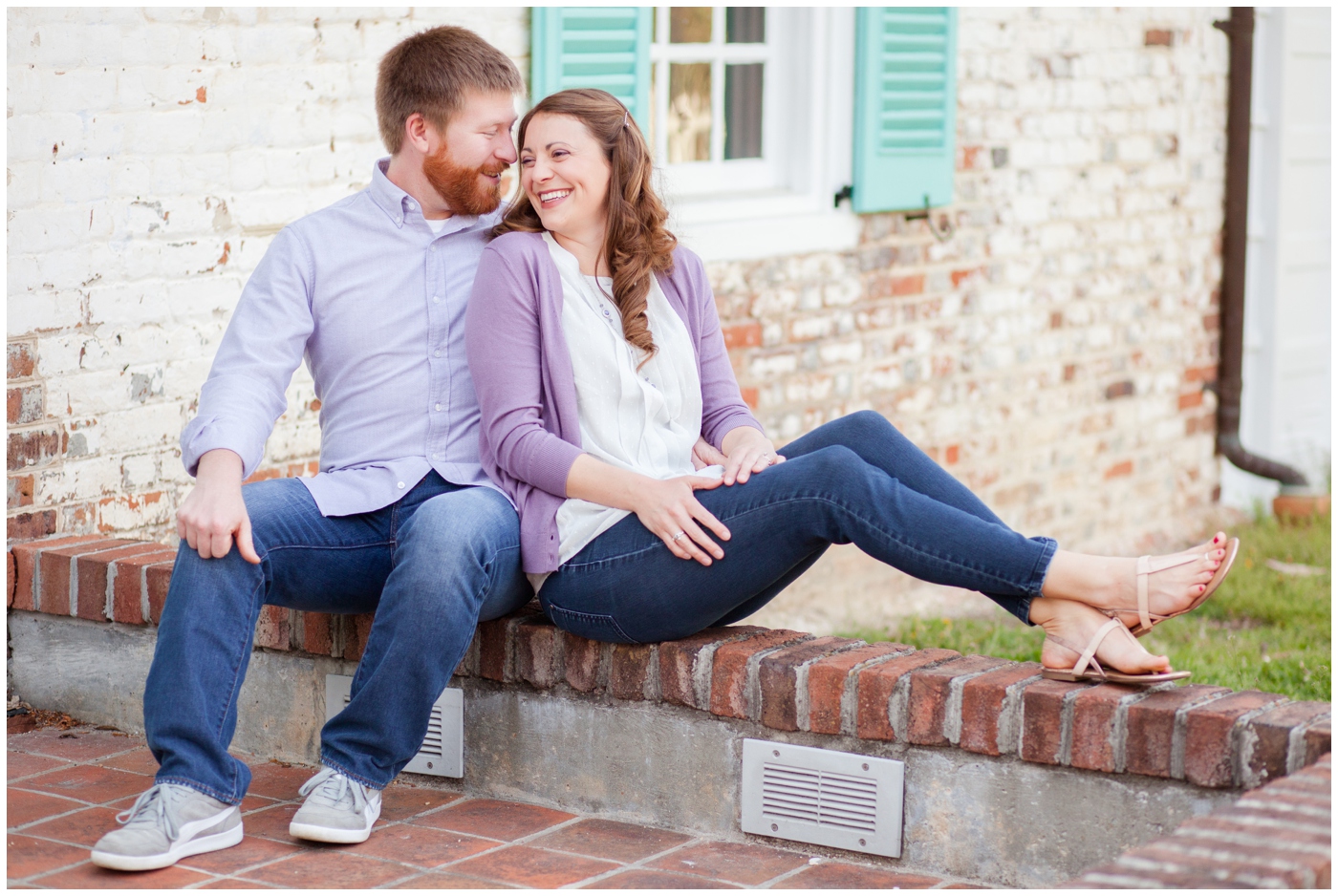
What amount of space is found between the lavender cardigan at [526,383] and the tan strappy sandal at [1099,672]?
848 millimetres

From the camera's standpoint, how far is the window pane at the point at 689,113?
491cm

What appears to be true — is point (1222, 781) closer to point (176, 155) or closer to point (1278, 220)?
point (176, 155)

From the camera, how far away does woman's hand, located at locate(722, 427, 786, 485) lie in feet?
8.41

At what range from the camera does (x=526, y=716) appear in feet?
8.98

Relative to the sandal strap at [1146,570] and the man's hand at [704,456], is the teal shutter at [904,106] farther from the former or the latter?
the sandal strap at [1146,570]

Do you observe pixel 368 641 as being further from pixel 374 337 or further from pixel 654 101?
pixel 654 101

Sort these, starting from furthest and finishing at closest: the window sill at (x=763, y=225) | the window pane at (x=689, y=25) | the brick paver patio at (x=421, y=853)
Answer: the window pane at (x=689, y=25) < the window sill at (x=763, y=225) < the brick paver patio at (x=421, y=853)

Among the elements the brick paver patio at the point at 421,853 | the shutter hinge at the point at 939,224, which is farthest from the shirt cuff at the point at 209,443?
the shutter hinge at the point at 939,224

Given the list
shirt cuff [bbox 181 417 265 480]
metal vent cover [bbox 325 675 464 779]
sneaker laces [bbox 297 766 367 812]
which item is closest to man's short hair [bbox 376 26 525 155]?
shirt cuff [bbox 181 417 265 480]

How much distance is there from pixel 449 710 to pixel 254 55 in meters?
1.71

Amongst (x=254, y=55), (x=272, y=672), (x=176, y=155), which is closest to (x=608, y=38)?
(x=254, y=55)

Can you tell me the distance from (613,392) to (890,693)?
2.32 feet

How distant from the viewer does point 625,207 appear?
2734mm

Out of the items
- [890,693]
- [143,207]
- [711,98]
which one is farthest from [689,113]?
[890,693]
